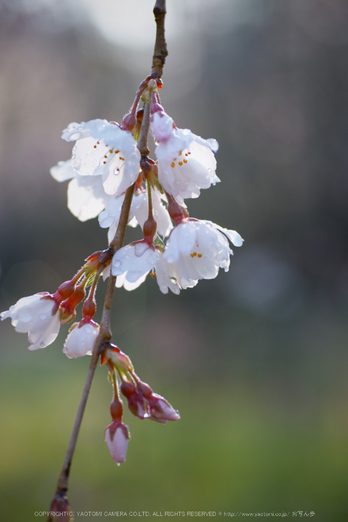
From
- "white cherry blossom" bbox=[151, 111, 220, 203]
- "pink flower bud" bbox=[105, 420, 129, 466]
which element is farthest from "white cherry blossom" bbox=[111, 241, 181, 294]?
"pink flower bud" bbox=[105, 420, 129, 466]

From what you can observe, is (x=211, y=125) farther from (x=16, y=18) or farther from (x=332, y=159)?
(x=16, y=18)

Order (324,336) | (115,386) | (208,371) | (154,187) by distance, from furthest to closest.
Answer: (324,336) < (208,371) < (154,187) < (115,386)

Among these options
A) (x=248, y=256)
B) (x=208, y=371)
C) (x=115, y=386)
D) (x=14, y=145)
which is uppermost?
(x=14, y=145)

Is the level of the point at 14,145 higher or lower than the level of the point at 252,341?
higher

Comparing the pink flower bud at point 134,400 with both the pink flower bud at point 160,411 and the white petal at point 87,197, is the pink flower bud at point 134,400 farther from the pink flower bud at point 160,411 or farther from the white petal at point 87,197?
the white petal at point 87,197

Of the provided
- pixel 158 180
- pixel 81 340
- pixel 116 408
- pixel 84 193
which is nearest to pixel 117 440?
pixel 116 408

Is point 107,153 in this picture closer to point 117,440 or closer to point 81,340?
point 81,340

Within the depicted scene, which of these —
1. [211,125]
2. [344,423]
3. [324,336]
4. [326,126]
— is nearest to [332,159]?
[326,126]
